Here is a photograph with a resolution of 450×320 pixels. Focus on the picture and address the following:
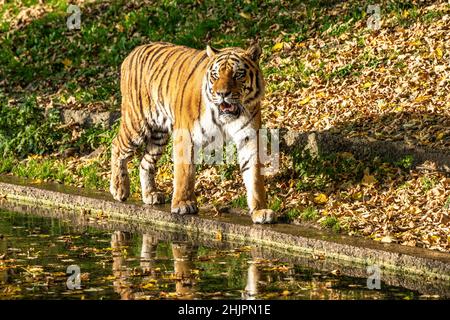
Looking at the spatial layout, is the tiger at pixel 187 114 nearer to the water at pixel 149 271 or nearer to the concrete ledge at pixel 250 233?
the concrete ledge at pixel 250 233

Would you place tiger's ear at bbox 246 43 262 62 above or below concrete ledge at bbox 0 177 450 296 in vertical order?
above

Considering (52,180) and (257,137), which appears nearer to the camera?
(257,137)

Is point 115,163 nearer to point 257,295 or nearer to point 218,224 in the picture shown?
A: point 218,224

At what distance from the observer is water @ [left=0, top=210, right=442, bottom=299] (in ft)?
27.2

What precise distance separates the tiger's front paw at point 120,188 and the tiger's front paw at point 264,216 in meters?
1.68

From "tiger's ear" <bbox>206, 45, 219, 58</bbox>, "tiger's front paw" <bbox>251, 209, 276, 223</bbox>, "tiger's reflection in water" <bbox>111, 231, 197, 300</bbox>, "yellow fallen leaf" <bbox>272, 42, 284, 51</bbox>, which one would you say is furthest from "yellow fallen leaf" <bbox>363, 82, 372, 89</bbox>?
"tiger's reflection in water" <bbox>111, 231, 197, 300</bbox>

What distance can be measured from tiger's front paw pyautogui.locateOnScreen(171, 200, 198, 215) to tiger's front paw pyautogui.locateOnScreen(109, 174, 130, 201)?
907 millimetres

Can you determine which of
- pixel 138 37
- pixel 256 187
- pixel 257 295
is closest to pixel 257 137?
pixel 256 187

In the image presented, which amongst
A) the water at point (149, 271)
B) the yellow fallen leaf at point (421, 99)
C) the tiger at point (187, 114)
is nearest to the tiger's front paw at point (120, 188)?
the tiger at point (187, 114)

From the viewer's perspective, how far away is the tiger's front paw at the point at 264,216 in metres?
10.4

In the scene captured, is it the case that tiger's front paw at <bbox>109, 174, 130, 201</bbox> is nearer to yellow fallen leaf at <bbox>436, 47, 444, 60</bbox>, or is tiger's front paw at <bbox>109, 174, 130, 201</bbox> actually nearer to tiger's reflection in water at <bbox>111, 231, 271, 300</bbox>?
tiger's reflection in water at <bbox>111, 231, 271, 300</bbox>

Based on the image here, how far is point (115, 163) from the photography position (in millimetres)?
11852

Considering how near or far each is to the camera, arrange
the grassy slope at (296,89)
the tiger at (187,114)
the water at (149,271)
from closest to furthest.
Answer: the water at (149,271) → the tiger at (187,114) → the grassy slope at (296,89)
